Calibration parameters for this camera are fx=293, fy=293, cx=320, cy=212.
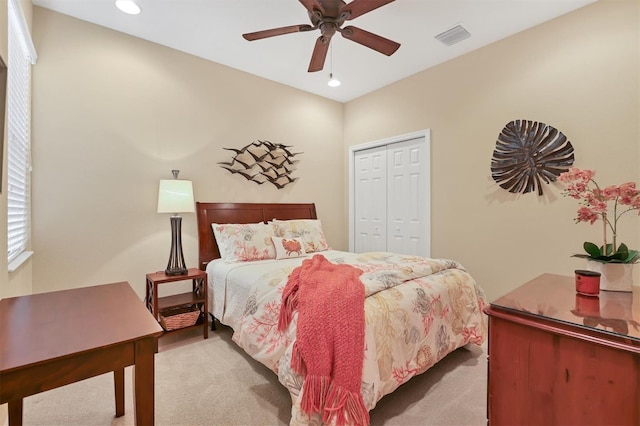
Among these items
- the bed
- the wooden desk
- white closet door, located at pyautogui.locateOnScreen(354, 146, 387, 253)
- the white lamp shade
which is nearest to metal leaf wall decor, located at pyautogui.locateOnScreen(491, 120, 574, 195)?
the bed

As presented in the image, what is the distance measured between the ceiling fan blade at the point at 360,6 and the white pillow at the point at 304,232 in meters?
2.28

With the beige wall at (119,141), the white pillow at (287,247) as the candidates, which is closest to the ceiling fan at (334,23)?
the beige wall at (119,141)

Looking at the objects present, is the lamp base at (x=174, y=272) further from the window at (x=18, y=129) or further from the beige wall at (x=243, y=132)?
the window at (x=18, y=129)

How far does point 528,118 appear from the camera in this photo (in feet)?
9.61

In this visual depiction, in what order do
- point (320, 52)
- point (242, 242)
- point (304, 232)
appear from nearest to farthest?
point (320, 52)
point (242, 242)
point (304, 232)

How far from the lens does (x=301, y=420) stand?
4.96 feet

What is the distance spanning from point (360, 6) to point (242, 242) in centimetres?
236

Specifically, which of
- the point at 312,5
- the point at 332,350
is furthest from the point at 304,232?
the point at 312,5

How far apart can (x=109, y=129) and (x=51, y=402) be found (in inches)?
90.1

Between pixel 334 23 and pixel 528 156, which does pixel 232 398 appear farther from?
pixel 528 156

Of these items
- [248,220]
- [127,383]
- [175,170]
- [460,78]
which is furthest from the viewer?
[248,220]

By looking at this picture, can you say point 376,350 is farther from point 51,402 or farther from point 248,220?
point 248,220

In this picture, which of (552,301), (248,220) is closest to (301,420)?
(552,301)

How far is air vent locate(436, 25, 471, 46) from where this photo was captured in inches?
113
